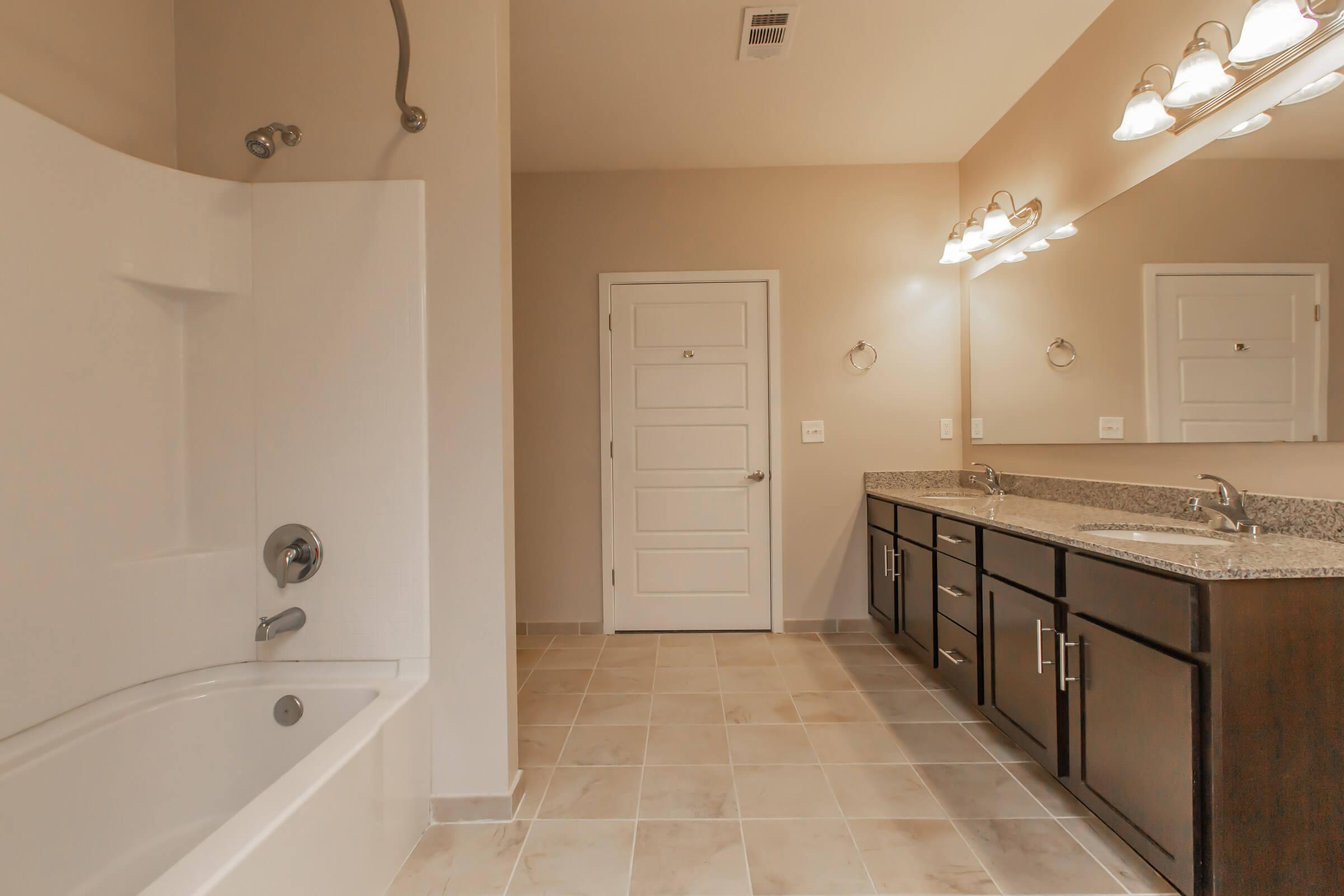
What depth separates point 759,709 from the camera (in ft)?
7.93

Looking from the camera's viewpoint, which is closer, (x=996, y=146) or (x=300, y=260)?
(x=300, y=260)

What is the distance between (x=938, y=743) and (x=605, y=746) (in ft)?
3.73

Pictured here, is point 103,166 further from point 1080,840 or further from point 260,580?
point 1080,840

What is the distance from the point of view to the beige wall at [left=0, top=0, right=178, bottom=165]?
54.8 inches

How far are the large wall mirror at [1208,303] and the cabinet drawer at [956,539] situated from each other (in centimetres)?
65

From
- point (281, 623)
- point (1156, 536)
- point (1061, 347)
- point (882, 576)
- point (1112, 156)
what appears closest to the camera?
point (281, 623)

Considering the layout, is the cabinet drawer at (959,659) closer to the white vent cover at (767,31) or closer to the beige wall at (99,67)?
the white vent cover at (767,31)

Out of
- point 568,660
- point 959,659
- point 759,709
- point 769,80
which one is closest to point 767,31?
point 769,80

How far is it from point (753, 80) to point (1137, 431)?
201 centimetres

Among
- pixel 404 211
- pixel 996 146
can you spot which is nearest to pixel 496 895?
pixel 404 211

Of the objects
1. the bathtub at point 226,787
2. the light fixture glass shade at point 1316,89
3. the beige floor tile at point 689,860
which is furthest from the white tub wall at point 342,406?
the light fixture glass shade at point 1316,89

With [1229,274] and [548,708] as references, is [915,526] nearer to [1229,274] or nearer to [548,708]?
[1229,274]

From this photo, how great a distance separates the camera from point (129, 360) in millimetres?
1555

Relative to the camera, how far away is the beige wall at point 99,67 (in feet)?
4.57
